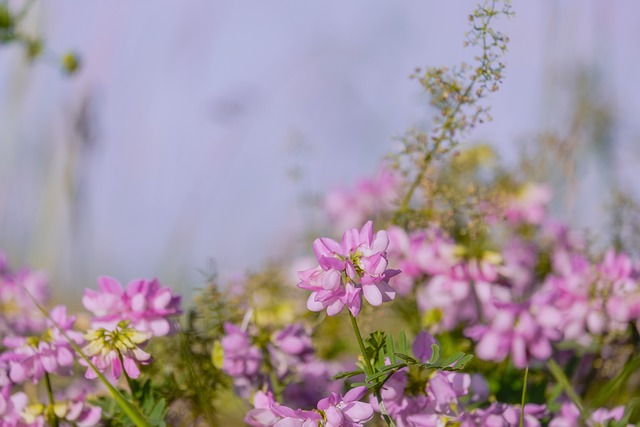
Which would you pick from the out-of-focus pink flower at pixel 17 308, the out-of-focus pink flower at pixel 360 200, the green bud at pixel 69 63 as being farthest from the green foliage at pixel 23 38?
the out-of-focus pink flower at pixel 360 200

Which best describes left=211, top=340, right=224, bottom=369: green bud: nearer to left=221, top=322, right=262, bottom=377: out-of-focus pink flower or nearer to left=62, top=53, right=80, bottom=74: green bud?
left=221, top=322, right=262, bottom=377: out-of-focus pink flower

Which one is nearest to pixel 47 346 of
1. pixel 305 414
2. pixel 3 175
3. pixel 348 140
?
pixel 305 414

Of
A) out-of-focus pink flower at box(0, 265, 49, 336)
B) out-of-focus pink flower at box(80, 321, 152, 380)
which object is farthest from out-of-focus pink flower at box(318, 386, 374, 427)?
out-of-focus pink flower at box(0, 265, 49, 336)

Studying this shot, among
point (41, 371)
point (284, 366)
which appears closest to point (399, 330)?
point (284, 366)

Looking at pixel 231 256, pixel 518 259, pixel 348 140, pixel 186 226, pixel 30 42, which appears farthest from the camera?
pixel 348 140

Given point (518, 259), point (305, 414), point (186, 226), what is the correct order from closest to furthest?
point (305, 414) → point (518, 259) → point (186, 226)

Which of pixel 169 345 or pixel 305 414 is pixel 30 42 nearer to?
pixel 169 345

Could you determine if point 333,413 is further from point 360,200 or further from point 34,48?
point 34,48
